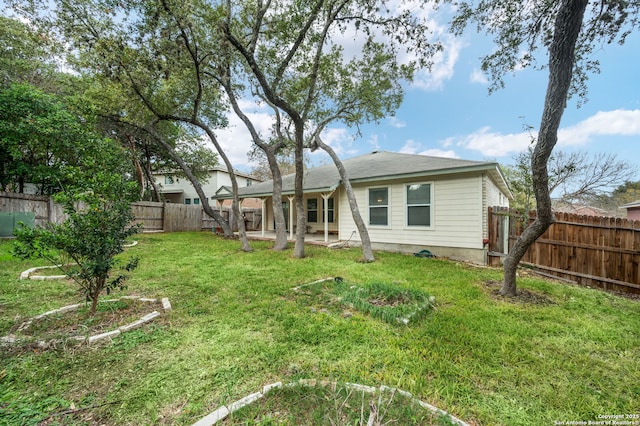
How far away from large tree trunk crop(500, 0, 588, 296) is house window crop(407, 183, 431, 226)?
4.02 m

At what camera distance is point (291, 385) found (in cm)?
190

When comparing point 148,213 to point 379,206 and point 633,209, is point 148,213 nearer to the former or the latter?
point 379,206

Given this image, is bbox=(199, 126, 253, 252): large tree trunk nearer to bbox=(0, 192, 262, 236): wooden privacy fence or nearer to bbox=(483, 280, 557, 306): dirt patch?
bbox=(0, 192, 262, 236): wooden privacy fence

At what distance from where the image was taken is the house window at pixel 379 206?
28.7 ft

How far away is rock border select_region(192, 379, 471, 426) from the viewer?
161 centimetres

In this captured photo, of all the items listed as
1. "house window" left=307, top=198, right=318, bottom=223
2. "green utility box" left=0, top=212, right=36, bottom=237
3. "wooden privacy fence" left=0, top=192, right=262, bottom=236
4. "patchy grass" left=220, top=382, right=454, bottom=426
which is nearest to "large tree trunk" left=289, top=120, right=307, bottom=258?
"wooden privacy fence" left=0, top=192, right=262, bottom=236

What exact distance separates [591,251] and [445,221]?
305 centimetres

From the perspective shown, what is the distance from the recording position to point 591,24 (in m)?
4.26

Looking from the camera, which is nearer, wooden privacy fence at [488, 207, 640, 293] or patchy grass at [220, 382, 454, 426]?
patchy grass at [220, 382, 454, 426]

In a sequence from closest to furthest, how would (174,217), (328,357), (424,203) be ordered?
(328,357) < (424,203) < (174,217)

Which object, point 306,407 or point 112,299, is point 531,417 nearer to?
point 306,407

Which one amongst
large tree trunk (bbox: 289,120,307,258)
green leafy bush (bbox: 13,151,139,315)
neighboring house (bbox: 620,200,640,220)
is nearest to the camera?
green leafy bush (bbox: 13,151,139,315)

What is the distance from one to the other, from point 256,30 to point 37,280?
765cm

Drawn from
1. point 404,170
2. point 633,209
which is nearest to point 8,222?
point 404,170
